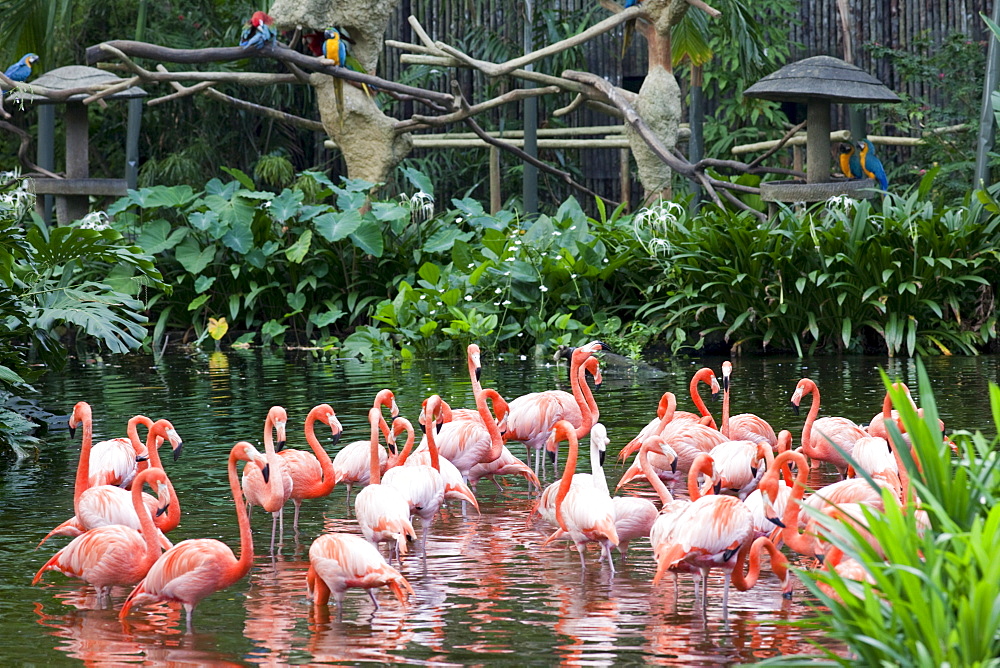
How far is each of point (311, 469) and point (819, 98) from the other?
7.67 metres

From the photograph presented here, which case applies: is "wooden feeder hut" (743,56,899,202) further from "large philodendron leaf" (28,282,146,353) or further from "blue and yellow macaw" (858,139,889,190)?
"large philodendron leaf" (28,282,146,353)

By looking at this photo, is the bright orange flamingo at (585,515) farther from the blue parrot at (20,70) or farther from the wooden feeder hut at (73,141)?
the blue parrot at (20,70)

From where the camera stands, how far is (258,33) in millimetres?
12008

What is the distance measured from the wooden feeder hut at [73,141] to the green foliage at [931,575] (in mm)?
10989

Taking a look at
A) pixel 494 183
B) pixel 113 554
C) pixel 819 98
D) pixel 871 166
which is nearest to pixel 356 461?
pixel 113 554

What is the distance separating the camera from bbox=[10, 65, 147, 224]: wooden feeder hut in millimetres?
12625

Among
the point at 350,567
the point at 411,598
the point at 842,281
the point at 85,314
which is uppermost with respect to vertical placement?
the point at 842,281

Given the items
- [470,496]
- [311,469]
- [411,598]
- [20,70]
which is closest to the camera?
[411,598]

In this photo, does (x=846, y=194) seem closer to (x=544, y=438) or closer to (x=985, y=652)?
(x=544, y=438)

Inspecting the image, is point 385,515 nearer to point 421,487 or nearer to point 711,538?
point 421,487

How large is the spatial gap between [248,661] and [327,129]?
10713 millimetres

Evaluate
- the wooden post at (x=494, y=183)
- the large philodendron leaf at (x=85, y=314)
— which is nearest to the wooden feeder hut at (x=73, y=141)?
the wooden post at (x=494, y=183)

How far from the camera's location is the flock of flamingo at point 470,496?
4.44 m

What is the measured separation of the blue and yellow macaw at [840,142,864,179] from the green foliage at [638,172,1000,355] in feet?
2.41
